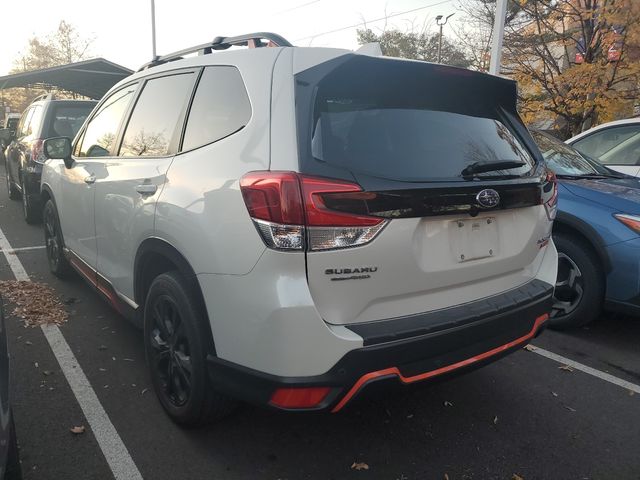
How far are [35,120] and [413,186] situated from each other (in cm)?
757

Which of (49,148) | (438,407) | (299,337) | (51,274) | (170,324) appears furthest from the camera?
(51,274)

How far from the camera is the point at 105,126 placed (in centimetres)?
376

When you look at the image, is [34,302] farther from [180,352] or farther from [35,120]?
[35,120]

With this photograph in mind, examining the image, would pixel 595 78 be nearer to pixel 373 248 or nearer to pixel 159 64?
pixel 159 64

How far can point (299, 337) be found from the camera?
1.93 m

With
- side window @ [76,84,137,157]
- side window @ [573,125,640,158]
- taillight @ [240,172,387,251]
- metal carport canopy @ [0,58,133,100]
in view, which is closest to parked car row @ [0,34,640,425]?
taillight @ [240,172,387,251]

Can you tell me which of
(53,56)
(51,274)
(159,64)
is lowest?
(51,274)

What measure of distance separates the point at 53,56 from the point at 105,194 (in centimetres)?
4827

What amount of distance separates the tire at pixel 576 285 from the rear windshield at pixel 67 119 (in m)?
6.73

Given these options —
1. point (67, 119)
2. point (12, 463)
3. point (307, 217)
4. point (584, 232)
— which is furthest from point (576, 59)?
point (12, 463)

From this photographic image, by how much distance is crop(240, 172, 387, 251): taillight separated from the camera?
1.92m

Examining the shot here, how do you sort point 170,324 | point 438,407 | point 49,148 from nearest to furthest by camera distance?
point 170,324 < point 438,407 < point 49,148

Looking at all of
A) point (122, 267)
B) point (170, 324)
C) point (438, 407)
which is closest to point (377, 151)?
point (170, 324)

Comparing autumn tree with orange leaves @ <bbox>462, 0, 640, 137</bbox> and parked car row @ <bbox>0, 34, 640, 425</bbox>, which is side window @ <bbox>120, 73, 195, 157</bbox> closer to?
parked car row @ <bbox>0, 34, 640, 425</bbox>
